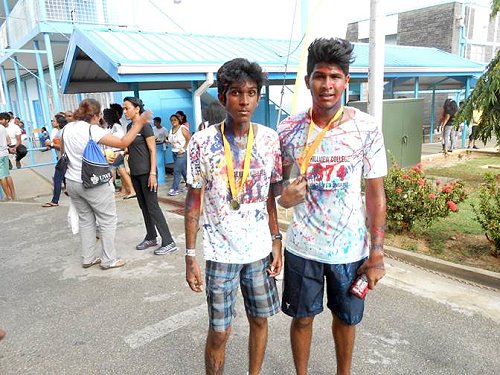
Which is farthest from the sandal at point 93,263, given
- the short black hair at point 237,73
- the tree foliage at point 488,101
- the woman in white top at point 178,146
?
the tree foliage at point 488,101

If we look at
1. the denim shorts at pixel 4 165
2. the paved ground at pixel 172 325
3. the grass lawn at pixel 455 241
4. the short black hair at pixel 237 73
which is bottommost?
the paved ground at pixel 172 325

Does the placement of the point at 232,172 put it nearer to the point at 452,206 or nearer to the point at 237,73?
the point at 237,73

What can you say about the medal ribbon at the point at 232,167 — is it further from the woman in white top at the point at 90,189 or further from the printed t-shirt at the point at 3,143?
the printed t-shirt at the point at 3,143

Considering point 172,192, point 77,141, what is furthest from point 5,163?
point 77,141

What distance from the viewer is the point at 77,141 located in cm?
403

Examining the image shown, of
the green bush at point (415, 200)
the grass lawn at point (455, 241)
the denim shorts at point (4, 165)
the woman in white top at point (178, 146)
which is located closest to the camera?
the grass lawn at point (455, 241)

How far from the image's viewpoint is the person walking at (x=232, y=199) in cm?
197

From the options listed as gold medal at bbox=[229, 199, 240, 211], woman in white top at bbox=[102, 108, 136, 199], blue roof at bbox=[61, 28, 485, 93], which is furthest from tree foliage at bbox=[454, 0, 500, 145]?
gold medal at bbox=[229, 199, 240, 211]

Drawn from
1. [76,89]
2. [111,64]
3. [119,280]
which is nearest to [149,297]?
[119,280]

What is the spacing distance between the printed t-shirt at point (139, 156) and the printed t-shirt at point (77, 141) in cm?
47

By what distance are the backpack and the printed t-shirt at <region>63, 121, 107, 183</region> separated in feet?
0.18

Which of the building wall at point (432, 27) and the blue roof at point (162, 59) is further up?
the building wall at point (432, 27)

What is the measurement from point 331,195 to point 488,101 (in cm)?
585

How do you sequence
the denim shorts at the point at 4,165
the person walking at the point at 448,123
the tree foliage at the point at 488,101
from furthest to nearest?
the person walking at the point at 448,123 → the denim shorts at the point at 4,165 → the tree foliage at the point at 488,101
